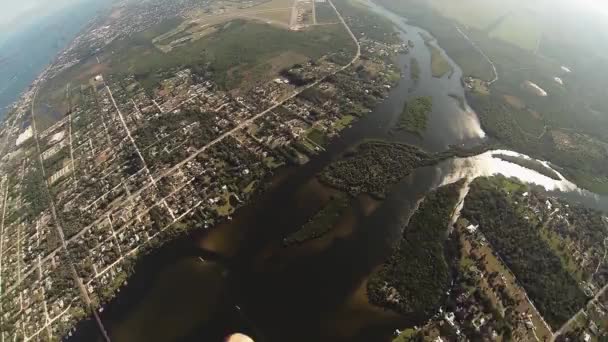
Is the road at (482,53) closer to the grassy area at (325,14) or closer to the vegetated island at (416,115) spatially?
the vegetated island at (416,115)

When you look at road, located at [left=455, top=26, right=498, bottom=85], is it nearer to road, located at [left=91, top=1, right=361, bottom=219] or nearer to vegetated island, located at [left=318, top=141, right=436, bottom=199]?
road, located at [left=91, top=1, right=361, bottom=219]

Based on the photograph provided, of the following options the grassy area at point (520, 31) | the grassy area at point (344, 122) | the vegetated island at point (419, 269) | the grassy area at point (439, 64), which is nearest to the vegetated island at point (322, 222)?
the vegetated island at point (419, 269)

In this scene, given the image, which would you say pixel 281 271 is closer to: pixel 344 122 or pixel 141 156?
pixel 344 122

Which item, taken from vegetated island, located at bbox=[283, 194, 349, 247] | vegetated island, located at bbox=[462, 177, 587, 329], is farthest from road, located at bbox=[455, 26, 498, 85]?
vegetated island, located at bbox=[283, 194, 349, 247]

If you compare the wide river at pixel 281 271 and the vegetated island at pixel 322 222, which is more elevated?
the vegetated island at pixel 322 222

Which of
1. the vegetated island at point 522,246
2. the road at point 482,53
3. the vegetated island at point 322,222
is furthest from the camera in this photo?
the road at point 482,53

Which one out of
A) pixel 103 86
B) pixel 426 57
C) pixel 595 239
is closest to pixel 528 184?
pixel 595 239

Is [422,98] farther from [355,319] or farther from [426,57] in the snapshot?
[355,319]
